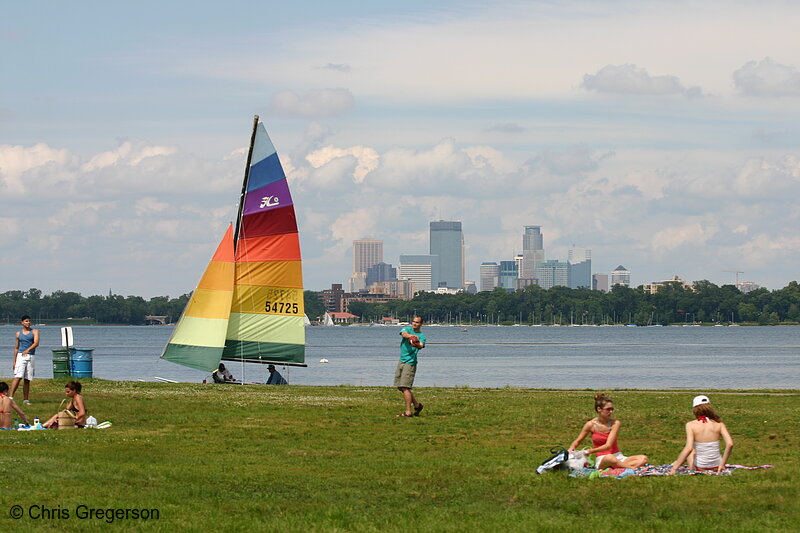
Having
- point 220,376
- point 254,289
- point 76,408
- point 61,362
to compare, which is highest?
point 254,289

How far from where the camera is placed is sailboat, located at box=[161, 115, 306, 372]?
137ft

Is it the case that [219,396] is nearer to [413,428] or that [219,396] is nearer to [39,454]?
[413,428]

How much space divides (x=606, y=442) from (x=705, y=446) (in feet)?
5.54

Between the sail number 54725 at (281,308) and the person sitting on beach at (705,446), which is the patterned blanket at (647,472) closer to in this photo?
the person sitting on beach at (705,446)

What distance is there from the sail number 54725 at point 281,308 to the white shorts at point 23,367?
15047 mm

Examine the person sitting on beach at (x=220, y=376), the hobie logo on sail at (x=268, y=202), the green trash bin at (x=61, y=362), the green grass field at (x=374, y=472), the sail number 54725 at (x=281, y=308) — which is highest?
the hobie logo on sail at (x=268, y=202)

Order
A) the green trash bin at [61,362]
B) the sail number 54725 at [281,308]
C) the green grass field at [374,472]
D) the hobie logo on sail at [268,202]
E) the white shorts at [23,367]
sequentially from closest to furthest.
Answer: the green grass field at [374,472] < the white shorts at [23,367] < the green trash bin at [61,362] < the hobie logo on sail at [268,202] < the sail number 54725 at [281,308]

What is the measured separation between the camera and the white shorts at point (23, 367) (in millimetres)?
28031

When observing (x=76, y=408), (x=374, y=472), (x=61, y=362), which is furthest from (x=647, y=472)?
(x=61, y=362)

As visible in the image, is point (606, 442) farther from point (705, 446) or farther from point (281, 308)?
point (281, 308)

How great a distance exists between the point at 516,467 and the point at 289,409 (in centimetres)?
1034

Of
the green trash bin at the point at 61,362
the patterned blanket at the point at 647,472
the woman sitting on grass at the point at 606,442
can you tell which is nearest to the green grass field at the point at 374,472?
the patterned blanket at the point at 647,472

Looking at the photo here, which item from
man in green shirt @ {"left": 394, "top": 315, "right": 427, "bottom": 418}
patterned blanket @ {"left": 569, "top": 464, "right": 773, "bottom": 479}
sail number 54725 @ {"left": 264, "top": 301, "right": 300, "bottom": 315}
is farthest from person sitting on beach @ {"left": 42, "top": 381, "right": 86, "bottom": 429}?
sail number 54725 @ {"left": 264, "top": 301, "right": 300, "bottom": 315}

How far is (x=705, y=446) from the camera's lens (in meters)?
17.2
